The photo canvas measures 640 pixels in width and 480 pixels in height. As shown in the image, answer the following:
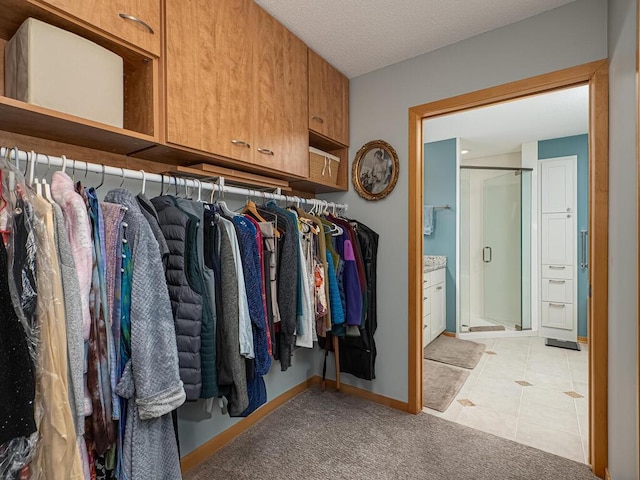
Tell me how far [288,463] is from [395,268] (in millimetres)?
1410

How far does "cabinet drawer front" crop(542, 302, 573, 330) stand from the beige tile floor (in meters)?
0.32

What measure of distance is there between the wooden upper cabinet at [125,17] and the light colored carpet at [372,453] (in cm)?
209

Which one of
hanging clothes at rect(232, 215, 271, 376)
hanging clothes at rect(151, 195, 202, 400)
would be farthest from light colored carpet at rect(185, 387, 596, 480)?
hanging clothes at rect(151, 195, 202, 400)

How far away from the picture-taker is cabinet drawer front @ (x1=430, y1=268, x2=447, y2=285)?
383 centimetres

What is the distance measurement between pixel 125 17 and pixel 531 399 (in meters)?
3.48

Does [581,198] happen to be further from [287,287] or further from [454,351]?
[287,287]

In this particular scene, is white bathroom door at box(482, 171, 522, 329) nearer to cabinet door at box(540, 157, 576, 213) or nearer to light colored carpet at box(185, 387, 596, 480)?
cabinet door at box(540, 157, 576, 213)

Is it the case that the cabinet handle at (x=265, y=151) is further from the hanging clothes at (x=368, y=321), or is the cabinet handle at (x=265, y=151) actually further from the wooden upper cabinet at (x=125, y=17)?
the hanging clothes at (x=368, y=321)

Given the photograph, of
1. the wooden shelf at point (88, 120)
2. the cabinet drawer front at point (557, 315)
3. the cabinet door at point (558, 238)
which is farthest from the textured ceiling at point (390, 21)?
the cabinet drawer front at point (557, 315)

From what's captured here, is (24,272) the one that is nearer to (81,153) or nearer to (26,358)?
(26,358)

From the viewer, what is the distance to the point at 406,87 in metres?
2.35

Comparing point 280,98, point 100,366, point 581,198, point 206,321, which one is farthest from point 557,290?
point 100,366

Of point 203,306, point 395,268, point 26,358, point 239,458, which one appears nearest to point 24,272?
point 26,358

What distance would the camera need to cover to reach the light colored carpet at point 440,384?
2.51m
